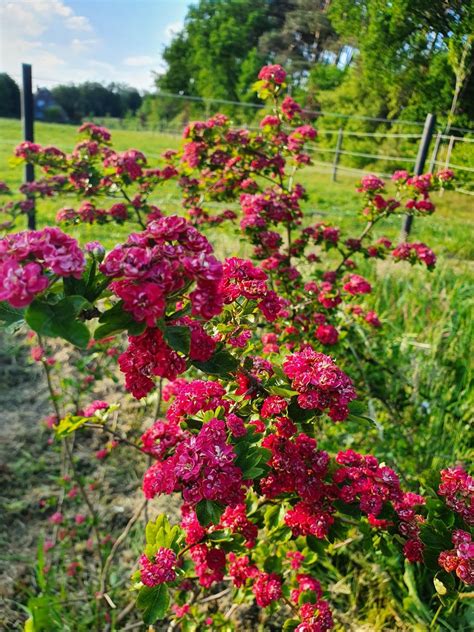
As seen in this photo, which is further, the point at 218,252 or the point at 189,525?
the point at 218,252

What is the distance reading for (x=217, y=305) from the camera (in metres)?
0.76

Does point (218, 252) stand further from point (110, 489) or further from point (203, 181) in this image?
point (110, 489)

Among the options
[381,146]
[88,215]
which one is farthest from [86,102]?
[88,215]

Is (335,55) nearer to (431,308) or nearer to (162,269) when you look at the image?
(431,308)

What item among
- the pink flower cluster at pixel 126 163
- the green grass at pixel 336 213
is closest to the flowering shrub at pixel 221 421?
the pink flower cluster at pixel 126 163

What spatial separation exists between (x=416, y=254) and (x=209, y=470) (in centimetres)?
203

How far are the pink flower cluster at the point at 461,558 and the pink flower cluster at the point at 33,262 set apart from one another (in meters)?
0.81

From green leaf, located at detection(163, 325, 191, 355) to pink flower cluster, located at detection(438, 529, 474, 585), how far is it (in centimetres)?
62

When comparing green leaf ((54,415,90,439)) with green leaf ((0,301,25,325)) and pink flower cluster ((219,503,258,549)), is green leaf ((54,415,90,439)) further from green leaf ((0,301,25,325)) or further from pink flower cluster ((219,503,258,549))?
green leaf ((0,301,25,325))

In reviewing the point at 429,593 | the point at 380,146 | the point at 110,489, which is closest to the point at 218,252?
the point at 110,489

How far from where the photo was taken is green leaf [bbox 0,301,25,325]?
0.75 metres

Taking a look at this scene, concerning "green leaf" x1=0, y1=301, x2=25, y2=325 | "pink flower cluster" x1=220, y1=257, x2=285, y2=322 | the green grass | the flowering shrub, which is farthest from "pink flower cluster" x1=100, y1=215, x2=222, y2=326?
the green grass

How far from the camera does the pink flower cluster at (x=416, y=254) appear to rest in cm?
248

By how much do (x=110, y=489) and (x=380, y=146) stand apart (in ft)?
42.2
